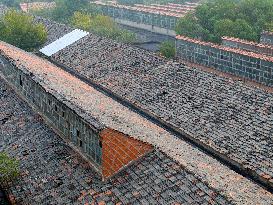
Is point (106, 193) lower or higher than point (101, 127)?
lower

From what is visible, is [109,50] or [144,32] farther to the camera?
[144,32]

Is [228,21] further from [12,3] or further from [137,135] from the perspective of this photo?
[12,3]

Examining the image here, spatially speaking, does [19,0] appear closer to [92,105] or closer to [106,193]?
[92,105]

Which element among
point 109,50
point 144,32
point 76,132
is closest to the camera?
point 76,132

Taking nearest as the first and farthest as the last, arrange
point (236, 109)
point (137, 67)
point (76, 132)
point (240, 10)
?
point (76, 132), point (236, 109), point (137, 67), point (240, 10)

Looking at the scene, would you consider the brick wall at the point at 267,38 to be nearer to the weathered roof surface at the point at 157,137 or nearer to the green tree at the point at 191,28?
the green tree at the point at 191,28

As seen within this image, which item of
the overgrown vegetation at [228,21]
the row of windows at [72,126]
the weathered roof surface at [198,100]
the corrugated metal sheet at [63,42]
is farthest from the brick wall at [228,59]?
the row of windows at [72,126]

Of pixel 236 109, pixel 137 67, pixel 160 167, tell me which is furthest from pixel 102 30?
pixel 160 167
